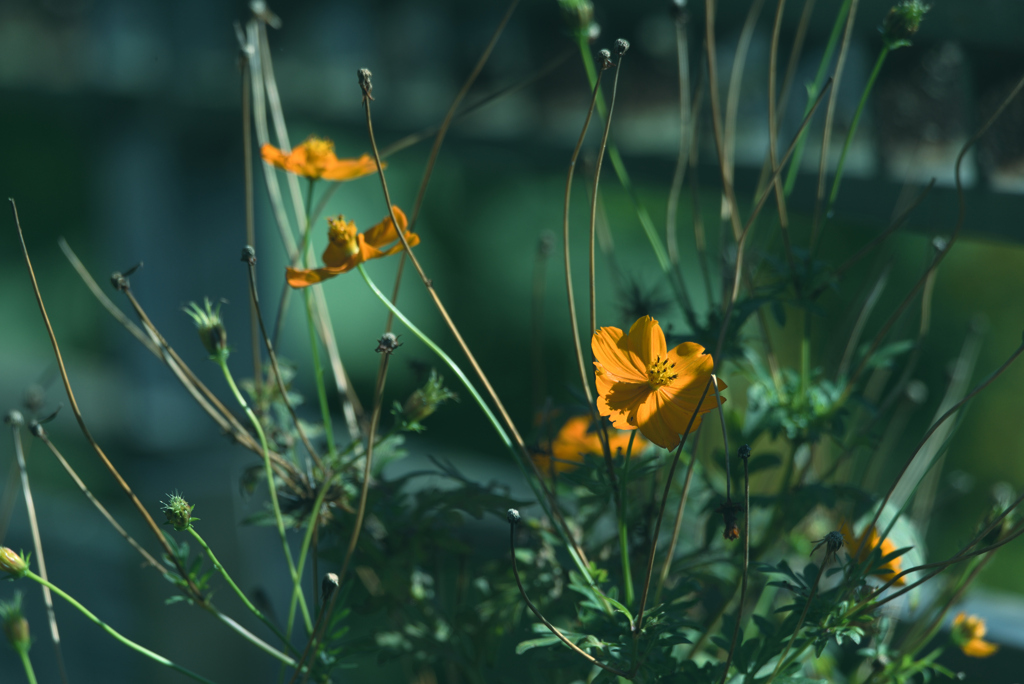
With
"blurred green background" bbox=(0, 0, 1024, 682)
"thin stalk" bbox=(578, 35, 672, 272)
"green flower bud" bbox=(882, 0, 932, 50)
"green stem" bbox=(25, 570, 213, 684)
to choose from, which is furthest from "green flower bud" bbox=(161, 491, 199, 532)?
"green flower bud" bbox=(882, 0, 932, 50)

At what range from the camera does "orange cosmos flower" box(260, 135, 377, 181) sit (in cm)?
42

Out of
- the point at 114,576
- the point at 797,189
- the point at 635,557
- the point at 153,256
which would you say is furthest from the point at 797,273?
the point at 114,576

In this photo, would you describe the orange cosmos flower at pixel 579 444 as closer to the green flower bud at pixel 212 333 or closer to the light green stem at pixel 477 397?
the light green stem at pixel 477 397

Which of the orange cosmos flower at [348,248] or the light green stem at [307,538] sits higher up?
the orange cosmos flower at [348,248]

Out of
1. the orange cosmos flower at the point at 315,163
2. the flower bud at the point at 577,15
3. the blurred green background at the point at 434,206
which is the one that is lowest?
the blurred green background at the point at 434,206

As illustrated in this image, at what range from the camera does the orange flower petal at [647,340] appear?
0.36 m

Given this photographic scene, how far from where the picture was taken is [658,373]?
37 cm

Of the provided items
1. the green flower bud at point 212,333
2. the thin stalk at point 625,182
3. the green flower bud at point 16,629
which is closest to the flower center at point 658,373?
Answer: the thin stalk at point 625,182

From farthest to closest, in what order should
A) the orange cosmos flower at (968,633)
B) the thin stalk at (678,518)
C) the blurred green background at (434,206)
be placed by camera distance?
the blurred green background at (434,206), the orange cosmos flower at (968,633), the thin stalk at (678,518)

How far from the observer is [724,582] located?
485 mm

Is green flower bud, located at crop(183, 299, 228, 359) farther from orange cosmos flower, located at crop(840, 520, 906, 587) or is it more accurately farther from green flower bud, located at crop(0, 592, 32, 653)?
orange cosmos flower, located at crop(840, 520, 906, 587)

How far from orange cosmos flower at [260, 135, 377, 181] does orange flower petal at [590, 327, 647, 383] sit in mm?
156

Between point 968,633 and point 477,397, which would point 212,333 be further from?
point 968,633

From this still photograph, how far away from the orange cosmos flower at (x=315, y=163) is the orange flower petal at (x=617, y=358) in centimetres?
16
